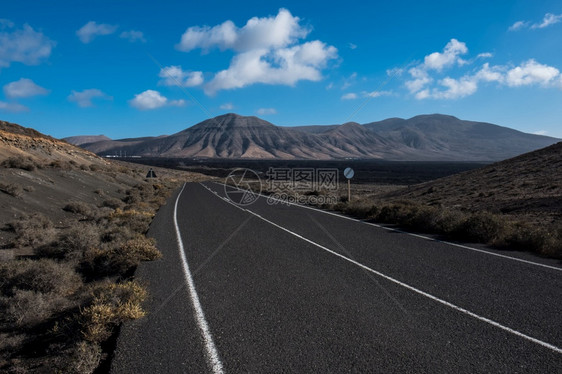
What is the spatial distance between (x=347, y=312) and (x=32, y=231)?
35.0 feet

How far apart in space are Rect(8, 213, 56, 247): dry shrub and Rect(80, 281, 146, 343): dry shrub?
6.37 m

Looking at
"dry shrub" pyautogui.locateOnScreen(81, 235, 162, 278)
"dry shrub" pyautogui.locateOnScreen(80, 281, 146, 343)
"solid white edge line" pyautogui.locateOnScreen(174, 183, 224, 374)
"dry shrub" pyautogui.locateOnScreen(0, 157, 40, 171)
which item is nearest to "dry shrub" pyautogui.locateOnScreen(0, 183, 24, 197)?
"dry shrub" pyautogui.locateOnScreen(0, 157, 40, 171)

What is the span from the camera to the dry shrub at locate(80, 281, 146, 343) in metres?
4.56

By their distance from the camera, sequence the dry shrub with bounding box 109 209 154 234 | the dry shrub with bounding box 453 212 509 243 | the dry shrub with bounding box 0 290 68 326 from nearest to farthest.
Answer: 1. the dry shrub with bounding box 0 290 68 326
2. the dry shrub with bounding box 453 212 509 243
3. the dry shrub with bounding box 109 209 154 234

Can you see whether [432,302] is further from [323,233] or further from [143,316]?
[323,233]

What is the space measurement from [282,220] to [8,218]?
34.3 ft

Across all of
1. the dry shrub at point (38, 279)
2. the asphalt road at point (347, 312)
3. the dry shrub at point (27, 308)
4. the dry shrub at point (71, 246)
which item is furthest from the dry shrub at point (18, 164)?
the dry shrub at point (27, 308)

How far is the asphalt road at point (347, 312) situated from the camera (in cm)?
396

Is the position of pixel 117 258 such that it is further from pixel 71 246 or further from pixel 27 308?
pixel 27 308

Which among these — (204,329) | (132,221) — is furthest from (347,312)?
(132,221)

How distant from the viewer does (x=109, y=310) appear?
16.1 feet

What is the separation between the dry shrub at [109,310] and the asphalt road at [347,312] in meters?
0.19

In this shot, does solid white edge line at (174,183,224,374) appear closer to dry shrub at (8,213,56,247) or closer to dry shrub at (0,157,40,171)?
dry shrub at (8,213,56,247)

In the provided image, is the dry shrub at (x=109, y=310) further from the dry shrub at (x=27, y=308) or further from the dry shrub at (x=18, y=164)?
the dry shrub at (x=18, y=164)
